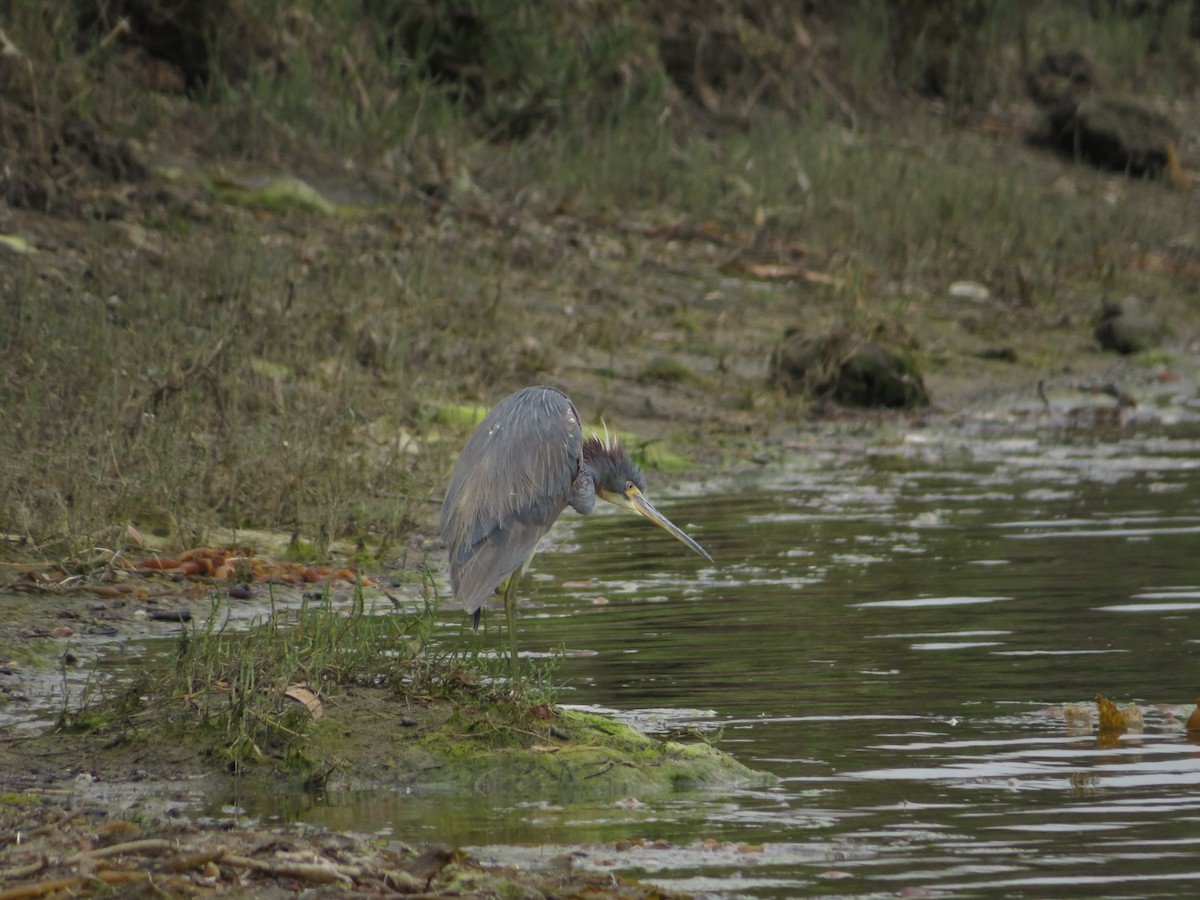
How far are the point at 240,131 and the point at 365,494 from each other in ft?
21.1

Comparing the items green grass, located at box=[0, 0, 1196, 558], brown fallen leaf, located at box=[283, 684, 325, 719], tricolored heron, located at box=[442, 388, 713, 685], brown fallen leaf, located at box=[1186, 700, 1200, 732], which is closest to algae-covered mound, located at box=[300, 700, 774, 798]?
brown fallen leaf, located at box=[283, 684, 325, 719]

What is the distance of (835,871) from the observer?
173 inches

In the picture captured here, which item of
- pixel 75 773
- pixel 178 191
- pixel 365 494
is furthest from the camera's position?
pixel 178 191

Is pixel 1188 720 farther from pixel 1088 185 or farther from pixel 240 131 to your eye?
pixel 1088 185

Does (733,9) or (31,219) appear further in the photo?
(733,9)

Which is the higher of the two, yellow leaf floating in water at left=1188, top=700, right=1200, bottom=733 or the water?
yellow leaf floating in water at left=1188, top=700, right=1200, bottom=733

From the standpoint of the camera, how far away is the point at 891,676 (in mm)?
6551

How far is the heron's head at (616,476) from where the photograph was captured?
6367 mm

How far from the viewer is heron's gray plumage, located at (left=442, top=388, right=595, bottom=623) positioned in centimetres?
596

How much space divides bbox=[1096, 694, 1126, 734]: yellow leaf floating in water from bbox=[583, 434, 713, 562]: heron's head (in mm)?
1403

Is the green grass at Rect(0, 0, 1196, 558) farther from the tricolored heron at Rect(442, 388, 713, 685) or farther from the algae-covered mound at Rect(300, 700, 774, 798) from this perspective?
the algae-covered mound at Rect(300, 700, 774, 798)

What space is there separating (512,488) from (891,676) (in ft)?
5.04

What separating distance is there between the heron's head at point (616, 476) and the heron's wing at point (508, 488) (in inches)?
6.4

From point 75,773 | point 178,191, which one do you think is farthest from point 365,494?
point 178,191
